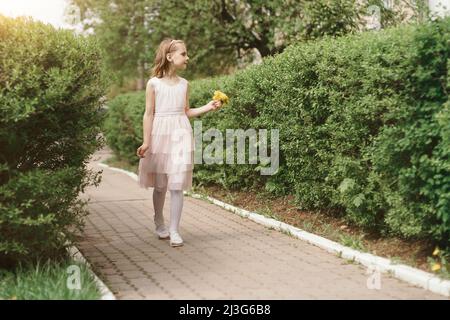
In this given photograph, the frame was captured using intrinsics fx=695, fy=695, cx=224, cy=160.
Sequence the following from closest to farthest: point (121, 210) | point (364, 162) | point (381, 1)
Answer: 1. point (364, 162)
2. point (121, 210)
3. point (381, 1)

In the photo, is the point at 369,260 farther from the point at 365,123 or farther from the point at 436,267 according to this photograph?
the point at 365,123

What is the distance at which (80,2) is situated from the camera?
81.0ft

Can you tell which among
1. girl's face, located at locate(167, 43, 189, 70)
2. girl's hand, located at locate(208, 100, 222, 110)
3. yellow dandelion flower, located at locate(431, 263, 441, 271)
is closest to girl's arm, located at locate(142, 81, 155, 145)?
girl's face, located at locate(167, 43, 189, 70)

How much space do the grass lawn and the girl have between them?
1612 mm

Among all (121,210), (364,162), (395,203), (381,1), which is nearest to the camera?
(395,203)

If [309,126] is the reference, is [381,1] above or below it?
above

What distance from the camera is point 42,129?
20.7ft

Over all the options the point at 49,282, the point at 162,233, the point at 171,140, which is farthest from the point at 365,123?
the point at 49,282

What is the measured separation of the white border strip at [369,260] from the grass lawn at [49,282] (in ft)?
8.43

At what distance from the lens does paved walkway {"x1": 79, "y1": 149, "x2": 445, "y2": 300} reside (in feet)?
18.7

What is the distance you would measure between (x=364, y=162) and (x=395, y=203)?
87 centimetres

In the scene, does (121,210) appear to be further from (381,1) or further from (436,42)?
(381,1)

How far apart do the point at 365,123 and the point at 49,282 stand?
362cm

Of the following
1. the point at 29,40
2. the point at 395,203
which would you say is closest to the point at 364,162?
the point at 395,203
